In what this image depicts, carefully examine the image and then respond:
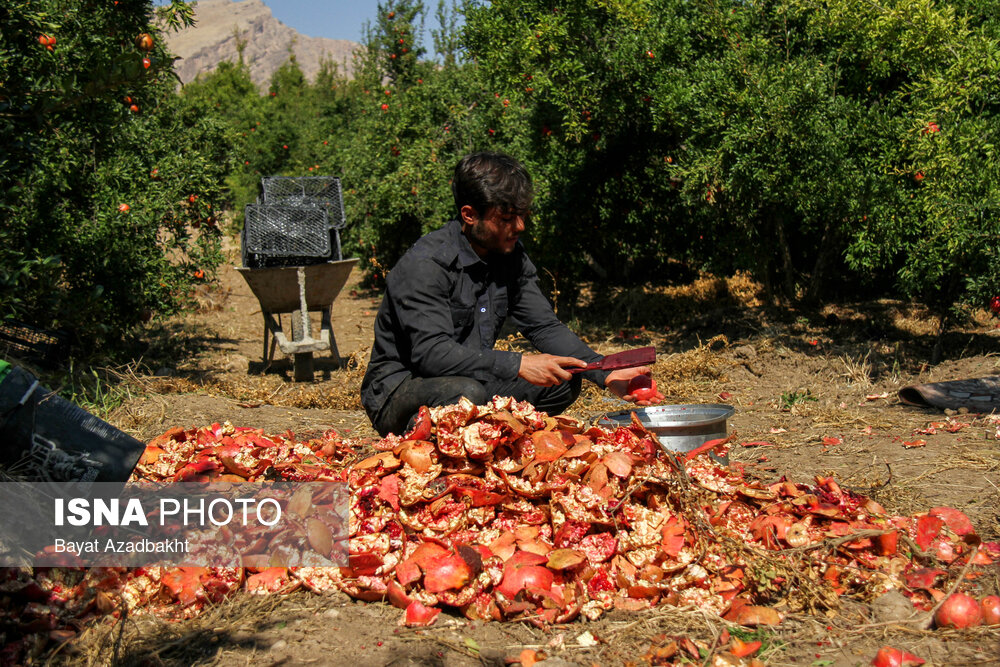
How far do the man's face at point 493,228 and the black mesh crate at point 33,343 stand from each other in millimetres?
4497

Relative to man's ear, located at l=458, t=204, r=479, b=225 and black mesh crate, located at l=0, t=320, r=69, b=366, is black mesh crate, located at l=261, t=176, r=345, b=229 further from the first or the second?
man's ear, located at l=458, t=204, r=479, b=225

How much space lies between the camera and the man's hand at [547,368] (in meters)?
3.32

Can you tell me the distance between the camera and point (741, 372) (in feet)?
22.6

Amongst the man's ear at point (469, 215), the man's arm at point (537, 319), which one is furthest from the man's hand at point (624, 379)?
the man's ear at point (469, 215)

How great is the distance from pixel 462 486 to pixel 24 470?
147 centimetres

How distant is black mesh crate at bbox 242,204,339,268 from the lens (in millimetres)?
8031

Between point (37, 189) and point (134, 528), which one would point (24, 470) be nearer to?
point (134, 528)

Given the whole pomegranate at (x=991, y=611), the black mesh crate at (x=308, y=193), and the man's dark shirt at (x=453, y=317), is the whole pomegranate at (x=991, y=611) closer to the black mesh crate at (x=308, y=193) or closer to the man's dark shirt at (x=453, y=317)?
the man's dark shirt at (x=453, y=317)

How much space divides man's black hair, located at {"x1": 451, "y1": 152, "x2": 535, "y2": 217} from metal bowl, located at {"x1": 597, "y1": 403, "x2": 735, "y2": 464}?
102 centimetres

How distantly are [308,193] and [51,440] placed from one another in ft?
23.4

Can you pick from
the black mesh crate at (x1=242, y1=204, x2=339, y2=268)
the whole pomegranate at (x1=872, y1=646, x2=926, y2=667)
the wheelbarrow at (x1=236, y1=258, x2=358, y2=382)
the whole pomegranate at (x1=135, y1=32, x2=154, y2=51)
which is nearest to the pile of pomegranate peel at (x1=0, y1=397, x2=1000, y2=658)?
the whole pomegranate at (x1=872, y1=646, x2=926, y2=667)

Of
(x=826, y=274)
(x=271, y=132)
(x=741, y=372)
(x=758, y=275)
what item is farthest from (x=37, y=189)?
(x=271, y=132)

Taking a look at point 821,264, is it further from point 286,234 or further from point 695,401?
point 286,234

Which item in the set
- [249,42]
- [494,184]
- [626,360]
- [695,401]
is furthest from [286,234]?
[249,42]
